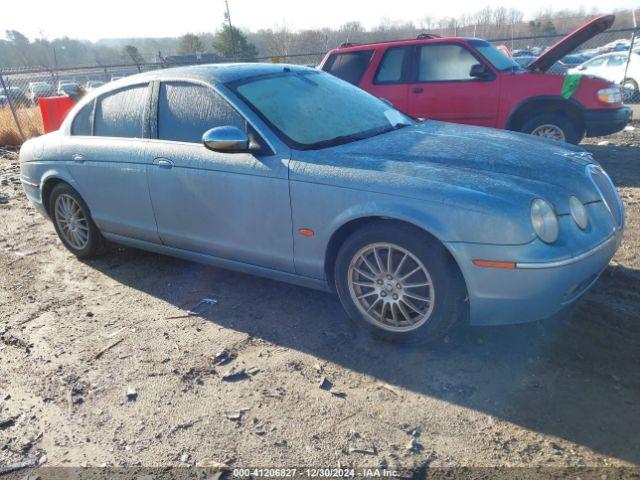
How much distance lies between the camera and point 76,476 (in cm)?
A: 237

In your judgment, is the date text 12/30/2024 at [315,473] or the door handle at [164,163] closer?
the date text 12/30/2024 at [315,473]

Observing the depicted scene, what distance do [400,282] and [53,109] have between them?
422 inches

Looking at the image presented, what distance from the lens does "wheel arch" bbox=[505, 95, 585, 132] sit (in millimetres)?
7164

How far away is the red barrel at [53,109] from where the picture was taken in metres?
11.0

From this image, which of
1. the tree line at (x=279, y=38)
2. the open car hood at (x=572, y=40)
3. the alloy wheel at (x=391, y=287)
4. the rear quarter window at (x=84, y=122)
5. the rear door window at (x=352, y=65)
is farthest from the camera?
the tree line at (x=279, y=38)

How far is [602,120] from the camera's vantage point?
23.6 ft

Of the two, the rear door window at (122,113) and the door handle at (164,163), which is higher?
Result: the rear door window at (122,113)

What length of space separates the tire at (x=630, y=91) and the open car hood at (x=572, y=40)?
8420 millimetres

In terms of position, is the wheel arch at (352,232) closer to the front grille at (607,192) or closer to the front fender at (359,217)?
the front fender at (359,217)

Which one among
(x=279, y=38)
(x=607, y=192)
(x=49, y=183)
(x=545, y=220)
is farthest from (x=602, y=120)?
(x=279, y=38)

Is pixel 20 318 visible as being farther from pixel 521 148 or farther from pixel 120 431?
pixel 521 148

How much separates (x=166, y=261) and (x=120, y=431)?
2.37 meters

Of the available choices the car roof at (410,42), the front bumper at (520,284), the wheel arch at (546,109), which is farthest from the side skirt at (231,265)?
the car roof at (410,42)

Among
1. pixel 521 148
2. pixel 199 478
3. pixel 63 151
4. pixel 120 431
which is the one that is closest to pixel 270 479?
pixel 199 478
